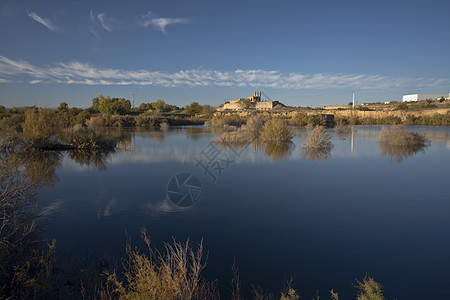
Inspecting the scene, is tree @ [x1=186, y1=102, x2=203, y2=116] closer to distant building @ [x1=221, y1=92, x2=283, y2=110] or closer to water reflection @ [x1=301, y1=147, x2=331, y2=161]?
distant building @ [x1=221, y1=92, x2=283, y2=110]

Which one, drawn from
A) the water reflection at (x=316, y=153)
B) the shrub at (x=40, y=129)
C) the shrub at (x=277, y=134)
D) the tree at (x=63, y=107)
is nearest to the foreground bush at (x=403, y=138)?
the water reflection at (x=316, y=153)

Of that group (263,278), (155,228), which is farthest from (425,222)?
(155,228)

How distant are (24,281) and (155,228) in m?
2.68

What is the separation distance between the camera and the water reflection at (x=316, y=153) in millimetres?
14148

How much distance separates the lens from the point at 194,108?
71062mm

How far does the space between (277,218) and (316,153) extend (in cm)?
1027

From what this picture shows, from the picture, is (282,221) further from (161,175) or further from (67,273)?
(161,175)

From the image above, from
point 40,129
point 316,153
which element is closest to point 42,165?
point 40,129

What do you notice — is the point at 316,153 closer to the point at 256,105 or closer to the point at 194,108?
the point at 194,108

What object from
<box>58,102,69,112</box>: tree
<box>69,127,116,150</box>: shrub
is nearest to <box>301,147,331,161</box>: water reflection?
<box>69,127,116,150</box>: shrub

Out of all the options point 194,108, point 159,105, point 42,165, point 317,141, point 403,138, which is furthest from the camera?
point 159,105

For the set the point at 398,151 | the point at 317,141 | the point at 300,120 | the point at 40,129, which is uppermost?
the point at 300,120

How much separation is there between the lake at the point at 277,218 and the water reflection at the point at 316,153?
71.5 inches

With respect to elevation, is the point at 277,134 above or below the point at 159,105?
below
